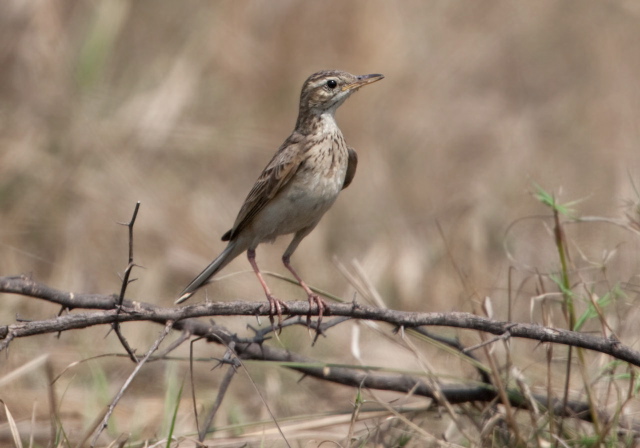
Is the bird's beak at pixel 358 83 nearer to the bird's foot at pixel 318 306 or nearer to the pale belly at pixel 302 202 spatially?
the pale belly at pixel 302 202

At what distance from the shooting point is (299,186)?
216 inches

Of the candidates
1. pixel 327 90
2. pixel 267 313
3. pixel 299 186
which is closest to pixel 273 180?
pixel 299 186

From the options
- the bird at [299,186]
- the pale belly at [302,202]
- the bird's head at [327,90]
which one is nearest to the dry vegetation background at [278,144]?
the bird at [299,186]

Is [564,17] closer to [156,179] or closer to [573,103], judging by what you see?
[573,103]

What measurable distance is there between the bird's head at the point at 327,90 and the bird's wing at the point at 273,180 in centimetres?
31

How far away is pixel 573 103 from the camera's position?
35.3 ft

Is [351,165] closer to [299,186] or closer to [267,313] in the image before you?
[299,186]

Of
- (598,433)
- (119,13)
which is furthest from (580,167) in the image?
(598,433)

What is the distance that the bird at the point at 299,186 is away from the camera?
214 inches

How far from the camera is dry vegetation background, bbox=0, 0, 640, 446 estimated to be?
7.03 m

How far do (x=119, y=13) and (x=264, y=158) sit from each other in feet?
6.86

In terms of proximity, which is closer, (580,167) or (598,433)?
(598,433)

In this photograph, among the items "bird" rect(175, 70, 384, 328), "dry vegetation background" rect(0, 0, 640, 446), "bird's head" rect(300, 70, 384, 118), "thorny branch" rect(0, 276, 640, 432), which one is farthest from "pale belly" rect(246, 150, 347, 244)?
"dry vegetation background" rect(0, 0, 640, 446)

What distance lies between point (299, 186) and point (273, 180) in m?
0.18
